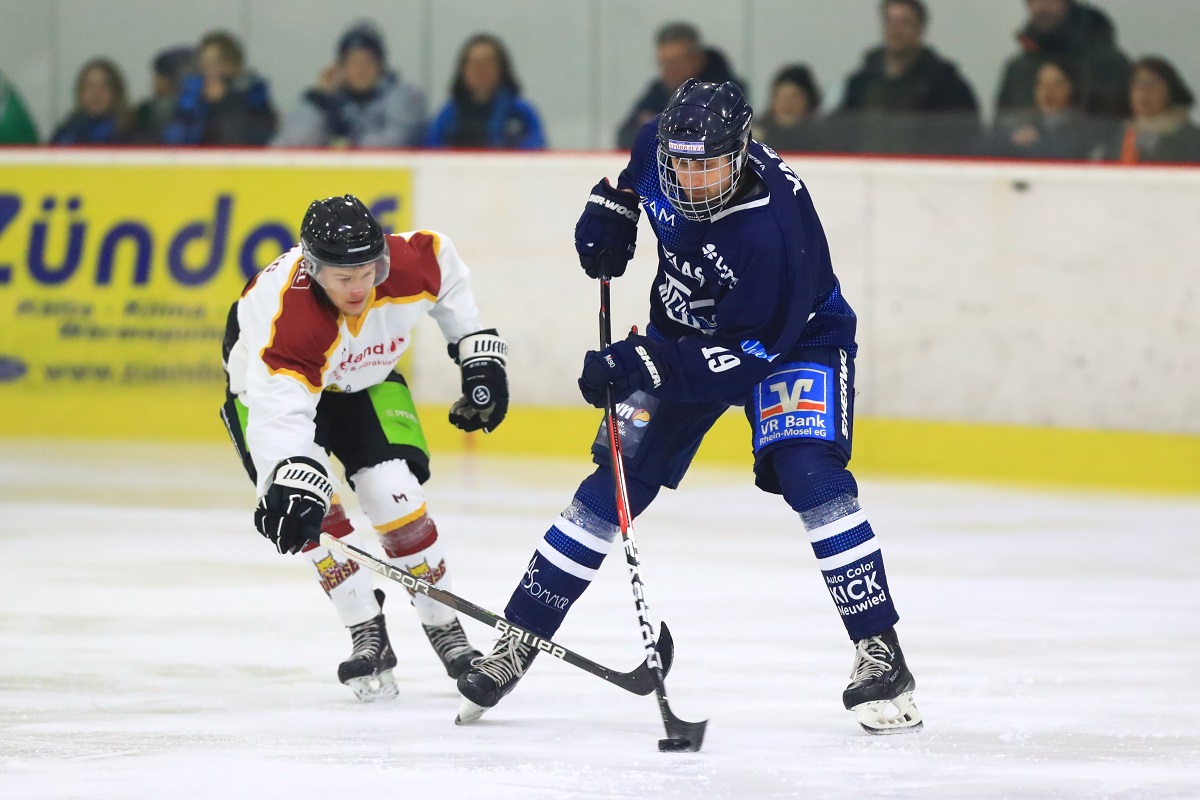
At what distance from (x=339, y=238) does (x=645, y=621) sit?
849 millimetres

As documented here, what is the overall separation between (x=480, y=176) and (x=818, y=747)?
15.1ft

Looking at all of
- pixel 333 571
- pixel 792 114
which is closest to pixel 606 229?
pixel 333 571

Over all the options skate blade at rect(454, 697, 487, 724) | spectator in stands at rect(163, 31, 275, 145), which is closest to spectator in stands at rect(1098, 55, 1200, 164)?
spectator in stands at rect(163, 31, 275, 145)

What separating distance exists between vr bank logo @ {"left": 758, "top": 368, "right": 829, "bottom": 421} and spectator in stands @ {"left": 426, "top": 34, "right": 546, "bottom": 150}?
4304 mm

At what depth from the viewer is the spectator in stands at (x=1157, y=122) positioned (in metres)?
6.96

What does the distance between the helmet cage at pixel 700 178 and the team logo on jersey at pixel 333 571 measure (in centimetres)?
96

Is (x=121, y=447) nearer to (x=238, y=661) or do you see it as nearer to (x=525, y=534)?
(x=525, y=534)

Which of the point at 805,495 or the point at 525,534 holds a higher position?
the point at 805,495

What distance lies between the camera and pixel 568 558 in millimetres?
3383

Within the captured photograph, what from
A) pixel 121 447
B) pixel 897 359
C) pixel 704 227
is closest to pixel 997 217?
pixel 897 359

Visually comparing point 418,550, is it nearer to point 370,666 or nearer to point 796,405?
point 370,666

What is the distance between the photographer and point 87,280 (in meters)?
7.49

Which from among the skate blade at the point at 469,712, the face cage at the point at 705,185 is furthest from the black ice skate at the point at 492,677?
the face cage at the point at 705,185

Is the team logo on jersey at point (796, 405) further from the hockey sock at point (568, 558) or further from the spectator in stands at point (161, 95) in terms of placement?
the spectator in stands at point (161, 95)
